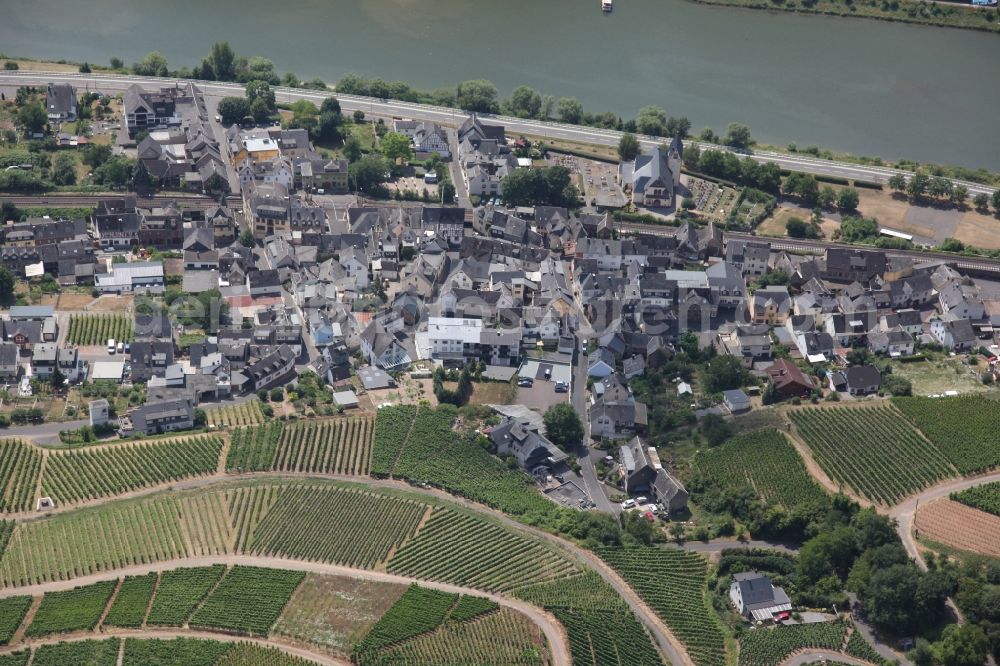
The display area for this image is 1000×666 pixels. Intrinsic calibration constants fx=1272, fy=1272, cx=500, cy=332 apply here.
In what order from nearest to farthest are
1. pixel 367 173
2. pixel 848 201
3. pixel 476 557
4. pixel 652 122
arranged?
pixel 476 557 < pixel 367 173 < pixel 848 201 < pixel 652 122

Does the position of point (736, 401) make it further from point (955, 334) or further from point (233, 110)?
point (233, 110)

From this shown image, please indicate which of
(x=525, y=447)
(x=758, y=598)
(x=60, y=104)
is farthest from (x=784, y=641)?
(x=60, y=104)

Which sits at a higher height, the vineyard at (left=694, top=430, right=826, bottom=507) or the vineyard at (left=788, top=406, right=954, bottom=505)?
the vineyard at (left=788, top=406, right=954, bottom=505)

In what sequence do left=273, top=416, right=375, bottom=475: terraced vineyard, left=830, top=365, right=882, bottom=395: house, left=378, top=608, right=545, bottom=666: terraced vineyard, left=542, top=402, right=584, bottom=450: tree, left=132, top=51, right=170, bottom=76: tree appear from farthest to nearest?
left=132, top=51, right=170, bottom=76: tree, left=830, top=365, right=882, bottom=395: house, left=542, top=402, right=584, bottom=450: tree, left=273, top=416, right=375, bottom=475: terraced vineyard, left=378, top=608, right=545, bottom=666: terraced vineyard

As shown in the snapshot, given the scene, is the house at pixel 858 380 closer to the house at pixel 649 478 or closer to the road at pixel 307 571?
the house at pixel 649 478

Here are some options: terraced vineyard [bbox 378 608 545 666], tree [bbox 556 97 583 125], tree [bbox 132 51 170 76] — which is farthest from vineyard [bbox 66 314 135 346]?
tree [bbox 556 97 583 125]

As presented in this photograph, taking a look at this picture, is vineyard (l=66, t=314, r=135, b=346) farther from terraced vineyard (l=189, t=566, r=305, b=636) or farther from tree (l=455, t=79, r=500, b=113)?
tree (l=455, t=79, r=500, b=113)

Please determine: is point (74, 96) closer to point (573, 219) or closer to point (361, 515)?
point (573, 219)
